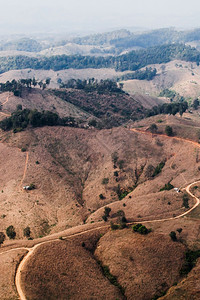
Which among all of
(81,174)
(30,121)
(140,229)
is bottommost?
(81,174)

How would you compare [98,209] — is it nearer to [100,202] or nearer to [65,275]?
[100,202]

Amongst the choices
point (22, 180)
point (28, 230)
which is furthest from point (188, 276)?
point (22, 180)

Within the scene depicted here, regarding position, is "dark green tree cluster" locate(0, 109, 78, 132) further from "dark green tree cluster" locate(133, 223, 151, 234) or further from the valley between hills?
"dark green tree cluster" locate(133, 223, 151, 234)

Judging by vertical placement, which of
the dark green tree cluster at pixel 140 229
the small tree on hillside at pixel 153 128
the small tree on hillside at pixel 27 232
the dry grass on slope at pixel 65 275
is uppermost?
the small tree on hillside at pixel 153 128

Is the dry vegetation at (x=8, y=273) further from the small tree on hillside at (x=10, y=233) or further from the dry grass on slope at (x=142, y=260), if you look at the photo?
the dry grass on slope at (x=142, y=260)

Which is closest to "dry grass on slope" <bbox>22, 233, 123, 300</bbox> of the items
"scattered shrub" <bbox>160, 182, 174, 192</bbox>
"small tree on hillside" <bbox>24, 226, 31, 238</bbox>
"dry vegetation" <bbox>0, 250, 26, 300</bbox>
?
"dry vegetation" <bbox>0, 250, 26, 300</bbox>

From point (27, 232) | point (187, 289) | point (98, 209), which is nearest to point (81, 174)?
point (98, 209)

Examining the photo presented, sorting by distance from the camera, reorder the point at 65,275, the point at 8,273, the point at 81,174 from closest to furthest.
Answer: the point at 8,273, the point at 65,275, the point at 81,174

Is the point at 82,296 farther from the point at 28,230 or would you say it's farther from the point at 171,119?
the point at 171,119

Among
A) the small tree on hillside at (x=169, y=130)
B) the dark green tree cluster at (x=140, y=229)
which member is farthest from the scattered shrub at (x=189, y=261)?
the small tree on hillside at (x=169, y=130)

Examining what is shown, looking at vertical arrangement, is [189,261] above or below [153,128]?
below

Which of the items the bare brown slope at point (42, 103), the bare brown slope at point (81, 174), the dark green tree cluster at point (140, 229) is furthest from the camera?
the bare brown slope at point (42, 103)

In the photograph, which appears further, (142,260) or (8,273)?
(142,260)
